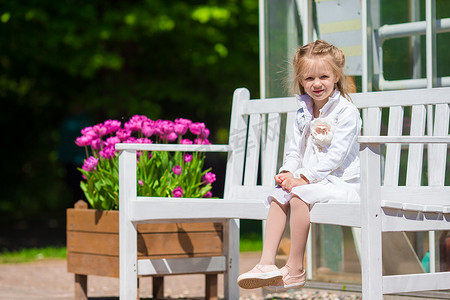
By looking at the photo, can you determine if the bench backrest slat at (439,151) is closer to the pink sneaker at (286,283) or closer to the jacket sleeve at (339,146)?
the jacket sleeve at (339,146)

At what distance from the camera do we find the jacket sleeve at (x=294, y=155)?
3592mm

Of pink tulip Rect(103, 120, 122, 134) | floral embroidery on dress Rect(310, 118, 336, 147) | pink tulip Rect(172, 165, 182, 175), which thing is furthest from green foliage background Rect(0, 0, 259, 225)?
floral embroidery on dress Rect(310, 118, 336, 147)

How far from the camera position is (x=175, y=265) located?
4152 mm

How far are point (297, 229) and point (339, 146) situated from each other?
0.42m

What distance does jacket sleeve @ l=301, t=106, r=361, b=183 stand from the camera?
3402 mm

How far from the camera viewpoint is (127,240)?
3850mm

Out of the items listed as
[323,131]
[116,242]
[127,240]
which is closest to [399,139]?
[323,131]

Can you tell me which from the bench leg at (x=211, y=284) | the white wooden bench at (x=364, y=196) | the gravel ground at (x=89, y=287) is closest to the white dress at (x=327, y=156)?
the white wooden bench at (x=364, y=196)

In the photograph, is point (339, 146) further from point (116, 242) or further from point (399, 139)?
point (116, 242)

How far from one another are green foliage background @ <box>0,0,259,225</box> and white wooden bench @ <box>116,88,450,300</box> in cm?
468

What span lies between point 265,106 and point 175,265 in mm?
959

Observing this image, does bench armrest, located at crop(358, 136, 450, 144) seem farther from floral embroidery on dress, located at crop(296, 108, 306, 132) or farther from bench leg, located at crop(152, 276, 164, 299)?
bench leg, located at crop(152, 276, 164, 299)

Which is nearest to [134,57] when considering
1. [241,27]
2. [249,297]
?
[241,27]

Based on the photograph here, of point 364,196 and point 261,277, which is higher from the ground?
point 364,196
